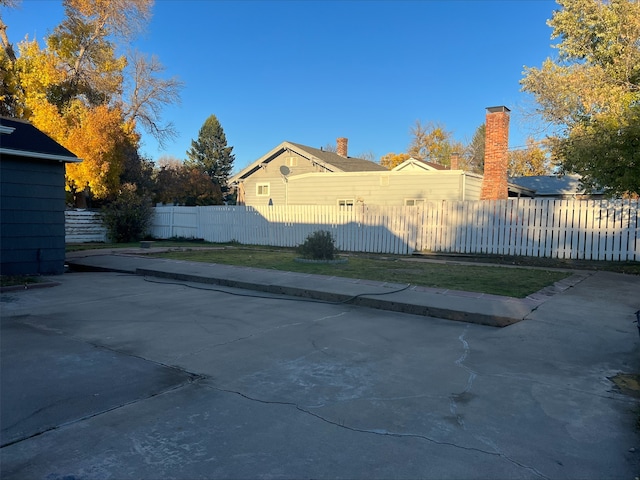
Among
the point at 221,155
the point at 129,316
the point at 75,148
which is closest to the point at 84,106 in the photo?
the point at 75,148

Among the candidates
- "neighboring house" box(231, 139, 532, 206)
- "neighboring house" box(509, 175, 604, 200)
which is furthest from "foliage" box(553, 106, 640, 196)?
"neighboring house" box(509, 175, 604, 200)

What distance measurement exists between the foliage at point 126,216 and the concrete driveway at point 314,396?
17.7 meters

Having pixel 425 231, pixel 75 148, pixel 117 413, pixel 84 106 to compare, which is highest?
pixel 84 106

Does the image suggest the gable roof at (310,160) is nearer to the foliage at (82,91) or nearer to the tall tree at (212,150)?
the foliage at (82,91)

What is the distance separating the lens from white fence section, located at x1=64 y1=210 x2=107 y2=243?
22781mm

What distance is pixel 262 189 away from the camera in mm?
28922

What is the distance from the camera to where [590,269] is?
1230cm

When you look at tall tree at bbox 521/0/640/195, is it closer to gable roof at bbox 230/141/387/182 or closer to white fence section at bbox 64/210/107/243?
gable roof at bbox 230/141/387/182

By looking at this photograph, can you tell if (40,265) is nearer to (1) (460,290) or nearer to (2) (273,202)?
(1) (460,290)

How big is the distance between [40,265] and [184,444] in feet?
34.8

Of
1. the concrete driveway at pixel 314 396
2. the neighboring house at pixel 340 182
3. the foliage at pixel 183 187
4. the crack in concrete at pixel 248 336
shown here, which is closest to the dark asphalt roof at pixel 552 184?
the neighboring house at pixel 340 182

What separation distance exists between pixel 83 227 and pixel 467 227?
1912cm

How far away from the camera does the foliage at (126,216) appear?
918 inches

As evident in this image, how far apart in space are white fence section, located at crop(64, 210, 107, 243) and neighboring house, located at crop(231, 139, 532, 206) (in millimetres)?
9419
